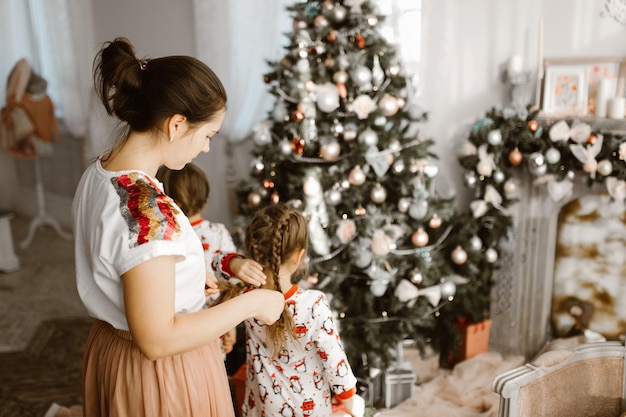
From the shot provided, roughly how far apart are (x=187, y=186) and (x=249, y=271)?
738 mm

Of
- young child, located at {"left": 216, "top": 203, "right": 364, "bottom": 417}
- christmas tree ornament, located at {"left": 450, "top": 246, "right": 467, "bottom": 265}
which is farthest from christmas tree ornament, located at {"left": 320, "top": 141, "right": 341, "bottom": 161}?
young child, located at {"left": 216, "top": 203, "right": 364, "bottom": 417}

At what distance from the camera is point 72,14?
17.0ft

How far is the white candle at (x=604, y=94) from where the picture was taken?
114 inches

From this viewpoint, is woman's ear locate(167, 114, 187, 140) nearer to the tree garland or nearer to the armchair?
the armchair

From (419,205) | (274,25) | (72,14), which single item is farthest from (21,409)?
(72,14)

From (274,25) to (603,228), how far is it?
2371mm

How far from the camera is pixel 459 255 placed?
3025 mm

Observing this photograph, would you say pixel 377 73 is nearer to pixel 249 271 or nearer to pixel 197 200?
pixel 197 200

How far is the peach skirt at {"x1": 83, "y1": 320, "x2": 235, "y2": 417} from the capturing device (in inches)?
50.8

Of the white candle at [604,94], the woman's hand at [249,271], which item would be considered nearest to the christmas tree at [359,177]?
the white candle at [604,94]

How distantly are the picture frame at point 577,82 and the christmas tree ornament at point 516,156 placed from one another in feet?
Answer: 0.95

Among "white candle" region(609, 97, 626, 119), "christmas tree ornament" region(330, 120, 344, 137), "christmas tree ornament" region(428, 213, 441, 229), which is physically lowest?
"christmas tree ornament" region(428, 213, 441, 229)

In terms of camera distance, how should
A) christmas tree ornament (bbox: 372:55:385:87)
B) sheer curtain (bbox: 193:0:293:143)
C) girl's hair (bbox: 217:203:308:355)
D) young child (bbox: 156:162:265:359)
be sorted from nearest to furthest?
girl's hair (bbox: 217:203:308:355) < young child (bbox: 156:162:265:359) < christmas tree ornament (bbox: 372:55:385:87) < sheer curtain (bbox: 193:0:293:143)

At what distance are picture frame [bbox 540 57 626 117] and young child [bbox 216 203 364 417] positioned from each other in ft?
6.18
